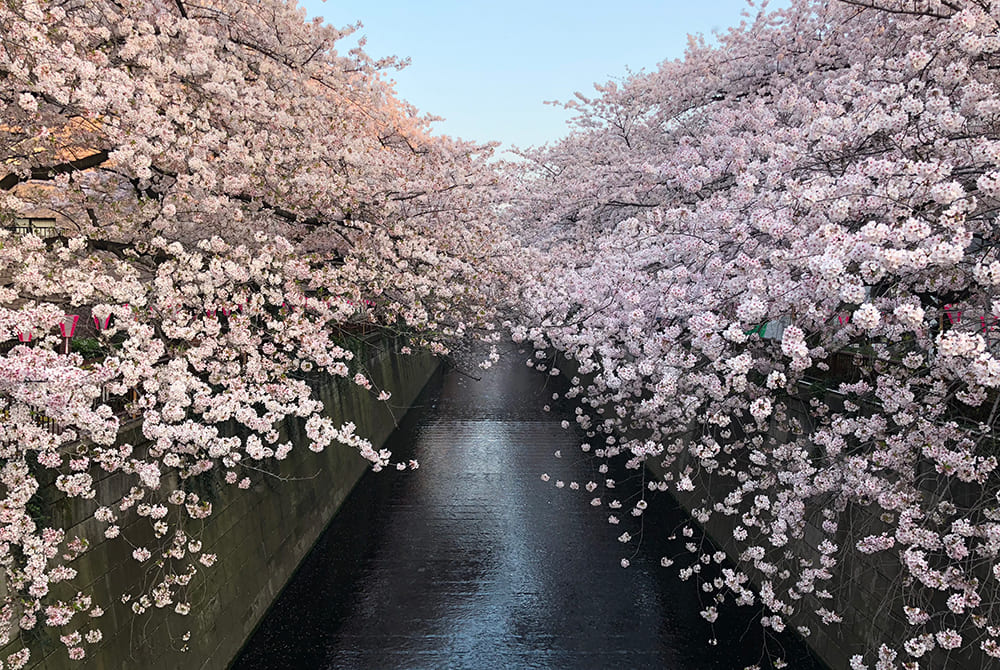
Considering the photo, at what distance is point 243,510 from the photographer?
851 centimetres

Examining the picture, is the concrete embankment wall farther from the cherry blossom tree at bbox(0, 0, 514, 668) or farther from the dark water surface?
the dark water surface

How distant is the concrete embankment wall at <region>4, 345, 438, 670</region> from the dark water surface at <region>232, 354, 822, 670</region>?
1.69 ft

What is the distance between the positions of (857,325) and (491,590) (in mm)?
7088

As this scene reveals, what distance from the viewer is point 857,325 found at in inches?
190

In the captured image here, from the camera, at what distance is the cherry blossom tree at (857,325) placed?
4305 mm

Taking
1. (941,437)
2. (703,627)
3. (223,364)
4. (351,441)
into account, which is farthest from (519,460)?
(941,437)

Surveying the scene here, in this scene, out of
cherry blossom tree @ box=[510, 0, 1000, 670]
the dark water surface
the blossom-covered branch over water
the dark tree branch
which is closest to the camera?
cherry blossom tree @ box=[510, 0, 1000, 670]

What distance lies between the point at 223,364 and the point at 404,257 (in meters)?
3.70

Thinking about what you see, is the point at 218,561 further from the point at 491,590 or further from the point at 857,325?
the point at 857,325

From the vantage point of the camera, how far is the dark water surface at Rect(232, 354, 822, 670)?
316 inches

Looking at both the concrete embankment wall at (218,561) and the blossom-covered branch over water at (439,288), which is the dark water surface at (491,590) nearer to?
the concrete embankment wall at (218,561)

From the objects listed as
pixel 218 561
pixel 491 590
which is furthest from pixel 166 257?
pixel 491 590

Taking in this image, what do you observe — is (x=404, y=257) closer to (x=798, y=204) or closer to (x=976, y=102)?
(x=798, y=204)

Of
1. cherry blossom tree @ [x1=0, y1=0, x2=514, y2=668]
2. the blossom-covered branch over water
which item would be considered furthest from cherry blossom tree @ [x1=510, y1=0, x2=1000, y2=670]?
cherry blossom tree @ [x1=0, y1=0, x2=514, y2=668]
